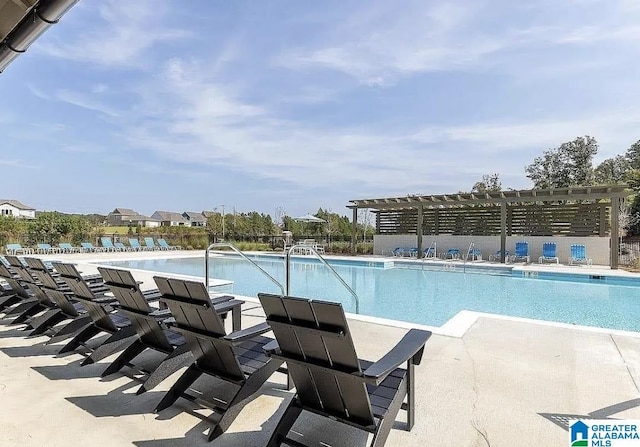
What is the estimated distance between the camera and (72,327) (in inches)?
159

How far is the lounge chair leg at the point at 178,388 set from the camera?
2717 mm

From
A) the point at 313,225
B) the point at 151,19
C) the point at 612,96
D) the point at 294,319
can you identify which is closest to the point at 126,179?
the point at 313,225

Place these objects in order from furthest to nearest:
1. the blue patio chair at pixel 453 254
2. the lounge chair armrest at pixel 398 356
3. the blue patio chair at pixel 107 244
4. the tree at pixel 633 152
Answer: the tree at pixel 633 152
the blue patio chair at pixel 107 244
the blue patio chair at pixel 453 254
the lounge chair armrest at pixel 398 356

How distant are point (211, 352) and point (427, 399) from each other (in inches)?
61.9

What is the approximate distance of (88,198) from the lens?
36844 millimetres

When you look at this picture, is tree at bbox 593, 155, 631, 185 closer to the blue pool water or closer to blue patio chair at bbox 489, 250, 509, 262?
blue patio chair at bbox 489, 250, 509, 262

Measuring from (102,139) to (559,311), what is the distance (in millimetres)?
22757

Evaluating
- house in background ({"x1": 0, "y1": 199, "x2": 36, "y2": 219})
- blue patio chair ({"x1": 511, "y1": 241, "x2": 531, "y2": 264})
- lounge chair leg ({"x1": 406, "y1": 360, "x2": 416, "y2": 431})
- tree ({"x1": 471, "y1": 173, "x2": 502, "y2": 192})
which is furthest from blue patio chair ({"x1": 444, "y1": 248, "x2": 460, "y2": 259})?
house in background ({"x1": 0, "y1": 199, "x2": 36, "y2": 219})

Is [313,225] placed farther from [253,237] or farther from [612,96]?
[612,96]

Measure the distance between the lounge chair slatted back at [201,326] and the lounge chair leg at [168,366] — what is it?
0.19m

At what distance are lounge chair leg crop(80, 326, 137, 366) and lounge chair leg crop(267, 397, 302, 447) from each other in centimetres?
193

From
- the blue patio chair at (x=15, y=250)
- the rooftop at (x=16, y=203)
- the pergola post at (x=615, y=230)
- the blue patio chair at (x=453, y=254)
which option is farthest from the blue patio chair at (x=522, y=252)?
the rooftop at (x=16, y=203)

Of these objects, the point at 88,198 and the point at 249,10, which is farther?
the point at 88,198

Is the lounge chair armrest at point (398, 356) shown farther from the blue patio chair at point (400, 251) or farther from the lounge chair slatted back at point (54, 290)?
the blue patio chair at point (400, 251)
